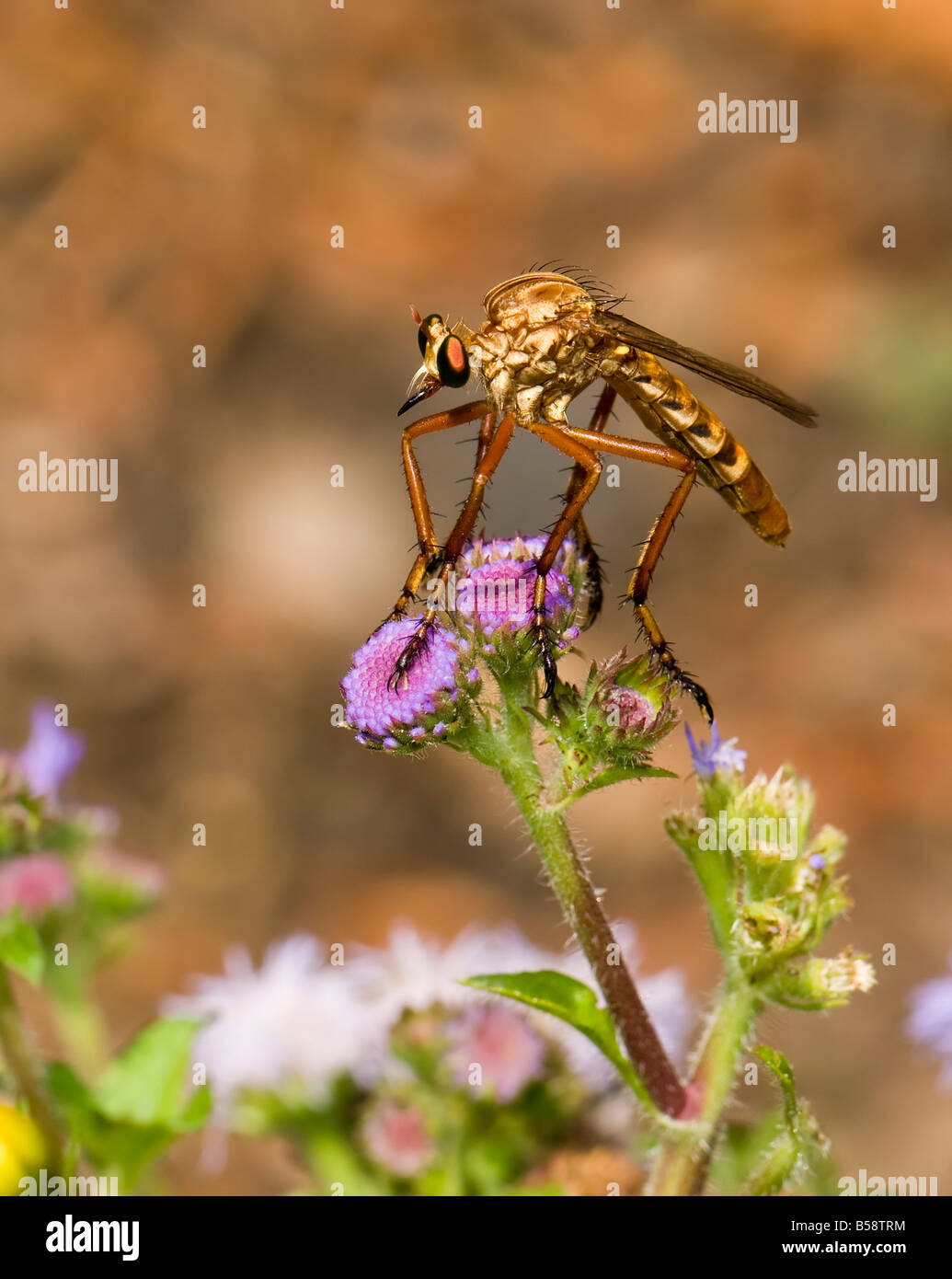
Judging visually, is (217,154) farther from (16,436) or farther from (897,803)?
(897,803)

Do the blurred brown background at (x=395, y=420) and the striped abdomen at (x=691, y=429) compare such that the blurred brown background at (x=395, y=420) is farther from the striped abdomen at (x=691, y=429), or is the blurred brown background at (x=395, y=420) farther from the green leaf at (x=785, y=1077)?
the green leaf at (x=785, y=1077)

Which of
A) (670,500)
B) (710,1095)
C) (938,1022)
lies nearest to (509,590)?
(670,500)

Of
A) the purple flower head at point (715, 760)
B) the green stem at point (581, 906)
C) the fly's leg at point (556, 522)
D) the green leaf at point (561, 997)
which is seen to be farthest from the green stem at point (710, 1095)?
the fly's leg at point (556, 522)

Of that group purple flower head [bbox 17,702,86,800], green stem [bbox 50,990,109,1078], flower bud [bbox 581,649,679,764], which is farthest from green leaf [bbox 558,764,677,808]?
green stem [bbox 50,990,109,1078]

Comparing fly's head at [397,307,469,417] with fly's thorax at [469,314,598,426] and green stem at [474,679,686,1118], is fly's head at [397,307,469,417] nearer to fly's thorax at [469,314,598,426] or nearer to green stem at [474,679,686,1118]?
fly's thorax at [469,314,598,426]

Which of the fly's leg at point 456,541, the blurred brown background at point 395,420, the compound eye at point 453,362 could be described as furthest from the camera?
the blurred brown background at point 395,420

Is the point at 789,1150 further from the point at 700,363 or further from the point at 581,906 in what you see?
the point at 700,363
